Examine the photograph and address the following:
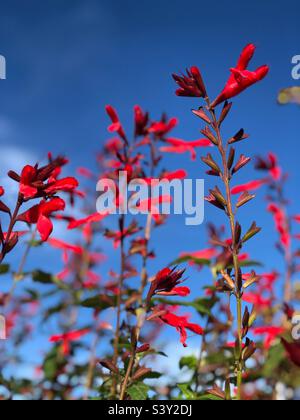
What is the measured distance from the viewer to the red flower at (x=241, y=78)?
203 cm

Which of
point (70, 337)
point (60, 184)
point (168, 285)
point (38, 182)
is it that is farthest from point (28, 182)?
point (70, 337)

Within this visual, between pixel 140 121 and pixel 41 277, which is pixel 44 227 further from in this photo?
pixel 41 277

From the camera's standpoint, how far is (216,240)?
74.0 inches

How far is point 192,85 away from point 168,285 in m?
0.92

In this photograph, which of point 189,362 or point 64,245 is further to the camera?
point 189,362

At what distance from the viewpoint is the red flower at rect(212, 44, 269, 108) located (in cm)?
203

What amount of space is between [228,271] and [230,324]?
1.90m

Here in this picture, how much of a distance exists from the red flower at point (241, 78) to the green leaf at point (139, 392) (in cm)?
141

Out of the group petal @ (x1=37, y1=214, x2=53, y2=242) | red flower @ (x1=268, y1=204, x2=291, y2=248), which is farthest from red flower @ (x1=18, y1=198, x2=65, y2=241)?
red flower @ (x1=268, y1=204, x2=291, y2=248)

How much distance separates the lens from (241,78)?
2.07m

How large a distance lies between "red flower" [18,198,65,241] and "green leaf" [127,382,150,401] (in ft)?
3.13

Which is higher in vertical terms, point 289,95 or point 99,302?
Result: point 289,95
